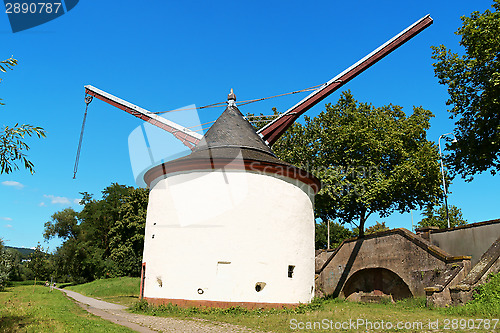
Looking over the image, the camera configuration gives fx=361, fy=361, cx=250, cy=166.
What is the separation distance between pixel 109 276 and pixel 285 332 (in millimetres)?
37638

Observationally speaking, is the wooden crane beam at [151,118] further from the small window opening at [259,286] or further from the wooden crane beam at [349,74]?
the small window opening at [259,286]

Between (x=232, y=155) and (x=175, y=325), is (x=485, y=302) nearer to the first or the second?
(x=175, y=325)

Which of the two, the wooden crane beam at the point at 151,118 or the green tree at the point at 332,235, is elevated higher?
the wooden crane beam at the point at 151,118

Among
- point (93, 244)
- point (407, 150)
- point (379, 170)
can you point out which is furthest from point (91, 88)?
point (93, 244)

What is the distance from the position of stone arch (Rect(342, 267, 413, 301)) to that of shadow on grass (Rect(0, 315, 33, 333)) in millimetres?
15829

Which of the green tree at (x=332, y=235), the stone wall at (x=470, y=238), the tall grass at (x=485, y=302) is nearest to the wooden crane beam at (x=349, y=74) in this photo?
the stone wall at (x=470, y=238)

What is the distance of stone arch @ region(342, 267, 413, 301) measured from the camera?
61.3ft

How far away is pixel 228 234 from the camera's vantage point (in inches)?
551

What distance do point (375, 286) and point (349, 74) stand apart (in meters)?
12.0

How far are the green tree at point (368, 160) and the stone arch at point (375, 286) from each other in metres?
5.73

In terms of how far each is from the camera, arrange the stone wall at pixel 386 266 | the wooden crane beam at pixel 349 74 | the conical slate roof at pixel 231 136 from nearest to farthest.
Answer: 1. the stone wall at pixel 386 266
2. the conical slate roof at pixel 231 136
3. the wooden crane beam at pixel 349 74

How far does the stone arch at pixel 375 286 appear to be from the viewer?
18.7 metres

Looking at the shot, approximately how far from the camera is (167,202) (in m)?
15.2

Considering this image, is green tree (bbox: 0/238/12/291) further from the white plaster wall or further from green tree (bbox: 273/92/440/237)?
green tree (bbox: 273/92/440/237)
